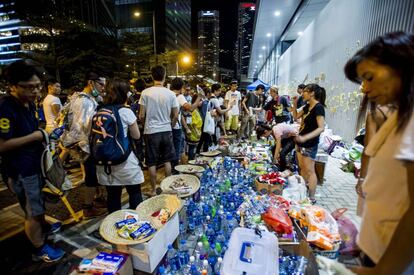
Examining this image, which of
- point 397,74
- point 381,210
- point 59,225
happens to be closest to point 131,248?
point 59,225

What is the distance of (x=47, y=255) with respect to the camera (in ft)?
8.54

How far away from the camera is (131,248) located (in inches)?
83.2

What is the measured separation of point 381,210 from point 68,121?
3829 mm

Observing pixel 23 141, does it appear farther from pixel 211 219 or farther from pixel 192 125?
pixel 192 125

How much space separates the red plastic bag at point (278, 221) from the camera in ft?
8.33

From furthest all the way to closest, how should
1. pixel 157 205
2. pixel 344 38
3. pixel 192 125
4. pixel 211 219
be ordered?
pixel 344 38, pixel 192 125, pixel 211 219, pixel 157 205

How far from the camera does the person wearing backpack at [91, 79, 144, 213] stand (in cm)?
260

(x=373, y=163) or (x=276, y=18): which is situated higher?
(x=276, y=18)

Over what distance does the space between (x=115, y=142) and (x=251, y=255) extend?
1868 mm

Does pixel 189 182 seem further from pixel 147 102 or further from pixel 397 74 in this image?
pixel 397 74

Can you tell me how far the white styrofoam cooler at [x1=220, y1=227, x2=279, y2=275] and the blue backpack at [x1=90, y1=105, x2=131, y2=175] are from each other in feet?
5.21

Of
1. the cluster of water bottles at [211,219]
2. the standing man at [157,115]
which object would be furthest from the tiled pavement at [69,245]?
the standing man at [157,115]

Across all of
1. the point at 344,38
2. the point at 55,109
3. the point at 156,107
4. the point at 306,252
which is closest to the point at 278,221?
the point at 306,252

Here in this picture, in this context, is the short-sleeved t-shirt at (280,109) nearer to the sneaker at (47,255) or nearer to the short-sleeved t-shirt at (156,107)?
the short-sleeved t-shirt at (156,107)
